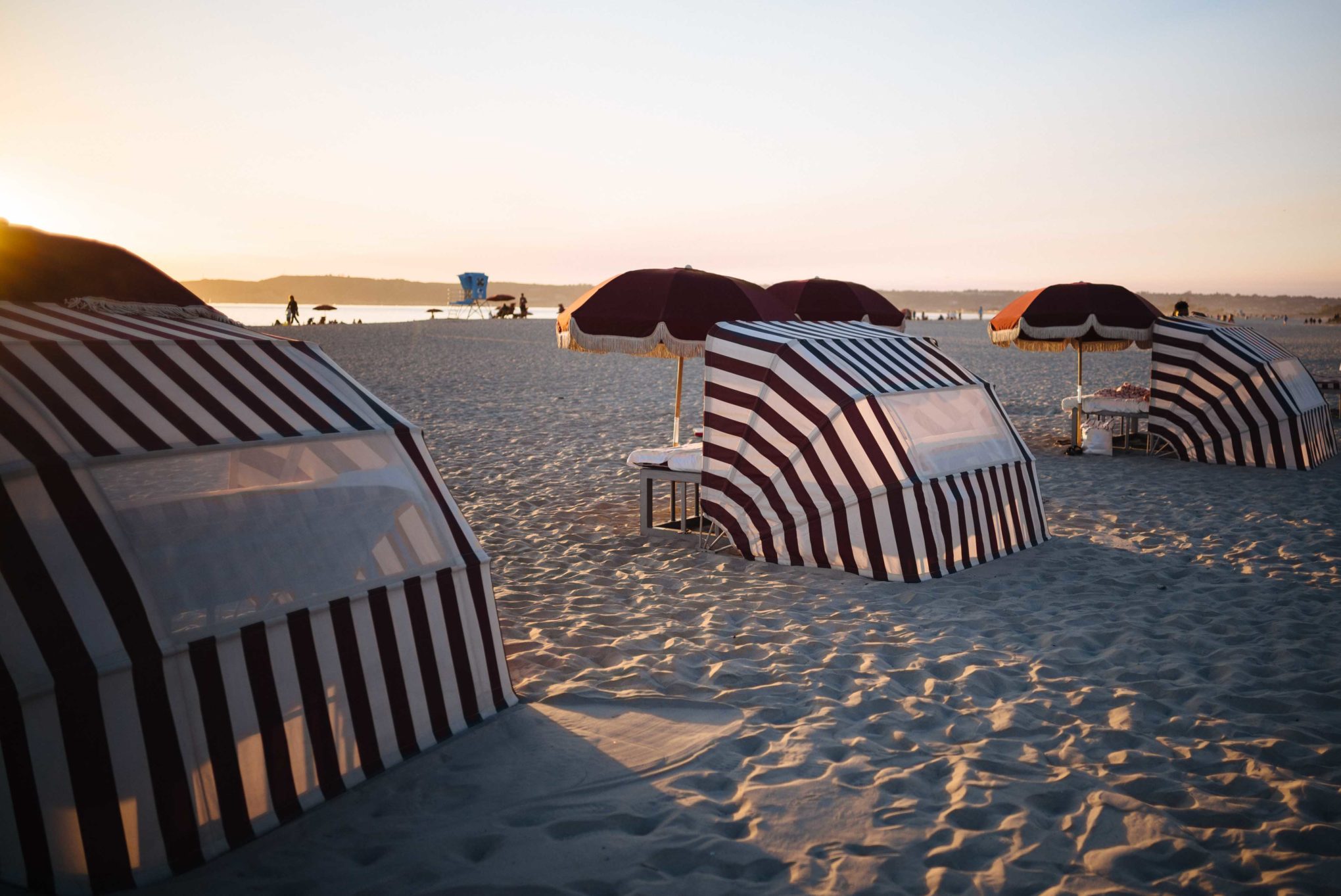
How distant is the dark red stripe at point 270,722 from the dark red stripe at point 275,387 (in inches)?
40.1

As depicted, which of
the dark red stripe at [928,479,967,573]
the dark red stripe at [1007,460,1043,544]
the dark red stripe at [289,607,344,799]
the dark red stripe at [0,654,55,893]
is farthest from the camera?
the dark red stripe at [1007,460,1043,544]

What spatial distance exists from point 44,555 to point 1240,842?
4.28m

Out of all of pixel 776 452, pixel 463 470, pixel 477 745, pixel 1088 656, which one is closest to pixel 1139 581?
pixel 1088 656

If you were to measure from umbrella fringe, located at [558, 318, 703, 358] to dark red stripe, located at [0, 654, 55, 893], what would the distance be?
5049mm

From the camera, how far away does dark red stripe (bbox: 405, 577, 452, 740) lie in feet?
12.8

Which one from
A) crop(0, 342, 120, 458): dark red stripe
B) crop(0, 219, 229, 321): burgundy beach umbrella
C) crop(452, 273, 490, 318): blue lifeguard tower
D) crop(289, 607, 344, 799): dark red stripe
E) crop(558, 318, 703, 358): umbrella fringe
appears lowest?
crop(289, 607, 344, 799): dark red stripe

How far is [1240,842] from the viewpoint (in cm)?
317

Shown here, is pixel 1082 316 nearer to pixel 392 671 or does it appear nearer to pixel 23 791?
pixel 392 671

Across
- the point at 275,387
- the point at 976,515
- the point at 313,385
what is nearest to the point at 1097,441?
the point at 976,515

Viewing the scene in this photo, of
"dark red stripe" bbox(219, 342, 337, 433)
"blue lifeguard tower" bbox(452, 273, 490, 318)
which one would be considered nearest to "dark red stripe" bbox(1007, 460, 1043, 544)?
"dark red stripe" bbox(219, 342, 337, 433)

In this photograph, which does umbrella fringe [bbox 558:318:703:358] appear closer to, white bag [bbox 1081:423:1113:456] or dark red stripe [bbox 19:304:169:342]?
dark red stripe [bbox 19:304:169:342]

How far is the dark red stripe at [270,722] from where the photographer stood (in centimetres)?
325

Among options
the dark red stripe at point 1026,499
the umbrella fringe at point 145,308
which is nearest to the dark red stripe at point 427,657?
the umbrella fringe at point 145,308

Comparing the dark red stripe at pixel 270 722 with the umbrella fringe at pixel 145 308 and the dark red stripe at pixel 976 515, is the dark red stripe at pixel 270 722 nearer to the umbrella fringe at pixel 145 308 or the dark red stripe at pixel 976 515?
the umbrella fringe at pixel 145 308
